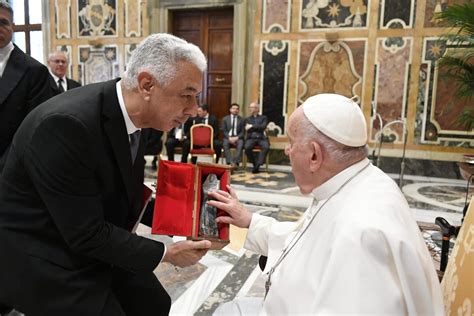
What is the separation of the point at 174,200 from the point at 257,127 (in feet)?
21.5

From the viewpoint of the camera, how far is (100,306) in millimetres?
1602

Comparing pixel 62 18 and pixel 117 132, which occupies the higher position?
pixel 62 18

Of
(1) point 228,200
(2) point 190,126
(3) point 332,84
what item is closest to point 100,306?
(1) point 228,200

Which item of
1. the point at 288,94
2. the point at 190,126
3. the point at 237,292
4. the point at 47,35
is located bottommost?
the point at 237,292

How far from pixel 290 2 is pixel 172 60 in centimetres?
790

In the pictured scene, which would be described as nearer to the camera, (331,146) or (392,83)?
(331,146)

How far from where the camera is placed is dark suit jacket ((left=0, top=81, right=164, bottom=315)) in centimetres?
144

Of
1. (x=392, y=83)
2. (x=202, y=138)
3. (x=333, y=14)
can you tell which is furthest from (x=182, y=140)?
(x=392, y=83)

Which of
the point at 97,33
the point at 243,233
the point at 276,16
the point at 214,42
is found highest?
the point at 276,16

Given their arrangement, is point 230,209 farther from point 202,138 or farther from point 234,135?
point 234,135

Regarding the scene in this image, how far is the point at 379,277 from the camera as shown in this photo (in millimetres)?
1201

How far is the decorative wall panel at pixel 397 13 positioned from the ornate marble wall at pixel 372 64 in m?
0.02

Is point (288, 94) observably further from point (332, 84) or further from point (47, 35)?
point (47, 35)

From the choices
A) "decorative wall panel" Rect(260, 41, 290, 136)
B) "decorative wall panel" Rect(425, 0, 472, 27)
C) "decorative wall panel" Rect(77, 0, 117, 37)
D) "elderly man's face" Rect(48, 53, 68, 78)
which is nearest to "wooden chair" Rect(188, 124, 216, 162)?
"decorative wall panel" Rect(260, 41, 290, 136)
